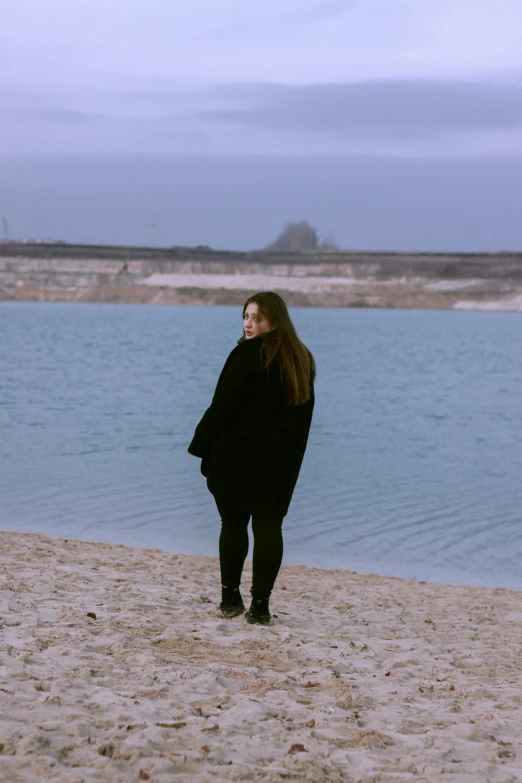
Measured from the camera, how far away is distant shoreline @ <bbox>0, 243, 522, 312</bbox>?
116338mm

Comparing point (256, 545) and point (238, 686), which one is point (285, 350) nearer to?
point (256, 545)

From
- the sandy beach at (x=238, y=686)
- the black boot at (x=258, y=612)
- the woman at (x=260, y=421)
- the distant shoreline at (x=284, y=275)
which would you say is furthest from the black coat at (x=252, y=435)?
the distant shoreline at (x=284, y=275)

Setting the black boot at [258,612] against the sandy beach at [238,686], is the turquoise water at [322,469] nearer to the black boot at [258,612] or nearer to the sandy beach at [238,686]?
the sandy beach at [238,686]

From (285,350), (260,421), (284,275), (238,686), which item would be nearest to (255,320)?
(285,350)

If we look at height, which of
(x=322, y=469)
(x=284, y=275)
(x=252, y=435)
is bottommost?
(x=322, y=469)

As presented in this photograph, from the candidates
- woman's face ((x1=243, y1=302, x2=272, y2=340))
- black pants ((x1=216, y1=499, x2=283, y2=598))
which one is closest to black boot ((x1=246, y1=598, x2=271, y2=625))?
black pants ((x1=216, y1=499, x2=283, y2=598))

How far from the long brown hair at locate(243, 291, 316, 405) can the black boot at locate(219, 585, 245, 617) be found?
1.04 m

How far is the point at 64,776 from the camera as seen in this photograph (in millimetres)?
2707

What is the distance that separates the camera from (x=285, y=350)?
4.64 metres

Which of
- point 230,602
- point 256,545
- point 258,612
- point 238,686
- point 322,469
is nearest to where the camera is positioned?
point 238,686

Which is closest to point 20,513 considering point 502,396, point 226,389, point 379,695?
point 226,389

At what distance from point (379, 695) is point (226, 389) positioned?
147 cm

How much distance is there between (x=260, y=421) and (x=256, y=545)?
584mm

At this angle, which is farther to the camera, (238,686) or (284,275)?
(284,275)
